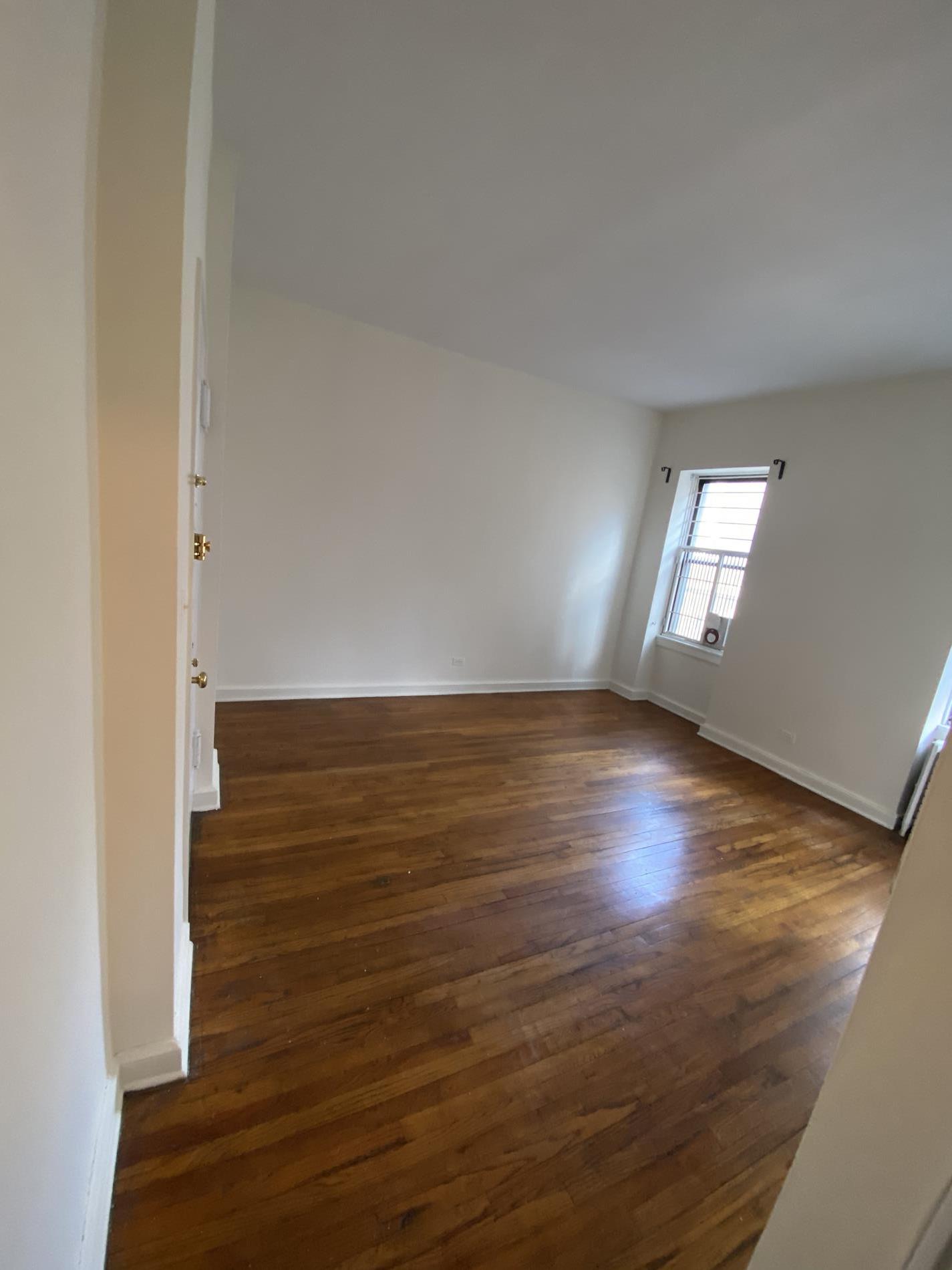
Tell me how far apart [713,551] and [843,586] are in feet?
4.22

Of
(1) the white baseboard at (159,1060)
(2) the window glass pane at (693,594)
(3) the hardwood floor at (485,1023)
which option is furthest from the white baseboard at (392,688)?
(1) the white baseboard at (159,1060)

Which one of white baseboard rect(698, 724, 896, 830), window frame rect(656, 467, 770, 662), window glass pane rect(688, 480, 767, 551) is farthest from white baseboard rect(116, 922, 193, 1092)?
window glass pane rect(688, 480, 767, 551)

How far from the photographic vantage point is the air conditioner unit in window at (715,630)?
4590mm

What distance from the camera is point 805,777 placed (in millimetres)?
3732

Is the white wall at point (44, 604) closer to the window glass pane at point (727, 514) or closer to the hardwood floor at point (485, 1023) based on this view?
the hardwood floor at point (485, 1023)

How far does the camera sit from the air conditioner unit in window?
15.1ft

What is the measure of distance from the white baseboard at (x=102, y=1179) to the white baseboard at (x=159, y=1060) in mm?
34

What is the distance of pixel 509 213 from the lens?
6.84 feet

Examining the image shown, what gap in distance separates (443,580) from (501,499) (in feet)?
2.84

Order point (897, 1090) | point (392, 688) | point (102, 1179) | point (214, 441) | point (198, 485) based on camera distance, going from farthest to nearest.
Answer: point (392, 688) → point (214, 441) → point (198, 485) → point (102, 1179) → point (897, 1090)

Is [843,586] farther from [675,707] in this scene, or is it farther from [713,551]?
[675,707]

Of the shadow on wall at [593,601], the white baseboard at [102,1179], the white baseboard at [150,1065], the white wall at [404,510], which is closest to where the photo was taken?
the white baseboard at [102,1179]

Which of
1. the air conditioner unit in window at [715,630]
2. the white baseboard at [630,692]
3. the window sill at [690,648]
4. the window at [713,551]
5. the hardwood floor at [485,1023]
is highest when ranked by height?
the window at [713,551]

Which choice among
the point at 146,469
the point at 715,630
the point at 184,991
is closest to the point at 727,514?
the point at 715,630
